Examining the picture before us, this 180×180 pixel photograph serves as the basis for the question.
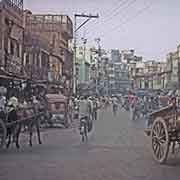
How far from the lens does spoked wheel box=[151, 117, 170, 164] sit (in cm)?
1000

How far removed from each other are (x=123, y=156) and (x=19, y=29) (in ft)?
67.5

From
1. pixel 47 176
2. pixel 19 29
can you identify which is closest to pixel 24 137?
pixel 47 176

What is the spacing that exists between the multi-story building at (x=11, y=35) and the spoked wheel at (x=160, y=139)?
1426 centimetres

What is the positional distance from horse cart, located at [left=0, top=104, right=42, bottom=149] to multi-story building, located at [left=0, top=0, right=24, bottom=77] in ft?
30.7

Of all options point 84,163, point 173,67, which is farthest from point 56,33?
point 84,163

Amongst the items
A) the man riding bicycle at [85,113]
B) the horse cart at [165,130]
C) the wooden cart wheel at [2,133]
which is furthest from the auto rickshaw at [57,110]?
the horse cart at [165,130]

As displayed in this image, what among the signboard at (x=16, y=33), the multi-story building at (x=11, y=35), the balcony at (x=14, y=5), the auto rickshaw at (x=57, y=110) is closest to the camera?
the auto rickshaw at (x=57, y=110)

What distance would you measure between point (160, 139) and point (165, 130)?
1.42 feet

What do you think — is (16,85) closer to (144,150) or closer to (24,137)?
(24,137)

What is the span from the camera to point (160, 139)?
10.4 meters

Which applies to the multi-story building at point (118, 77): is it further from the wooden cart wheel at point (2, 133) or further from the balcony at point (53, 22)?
the wooden cart wheel at point (2, 133)

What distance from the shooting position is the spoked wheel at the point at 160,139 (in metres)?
10.0

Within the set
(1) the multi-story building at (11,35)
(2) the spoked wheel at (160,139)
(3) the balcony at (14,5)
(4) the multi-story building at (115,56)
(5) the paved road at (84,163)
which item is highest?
(4) the multi-story building at (115,56)

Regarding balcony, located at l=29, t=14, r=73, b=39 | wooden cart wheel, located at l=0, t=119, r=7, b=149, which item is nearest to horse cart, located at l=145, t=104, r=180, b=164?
wooden cart wheel, located at l=0, t=119, r=7, b=149
